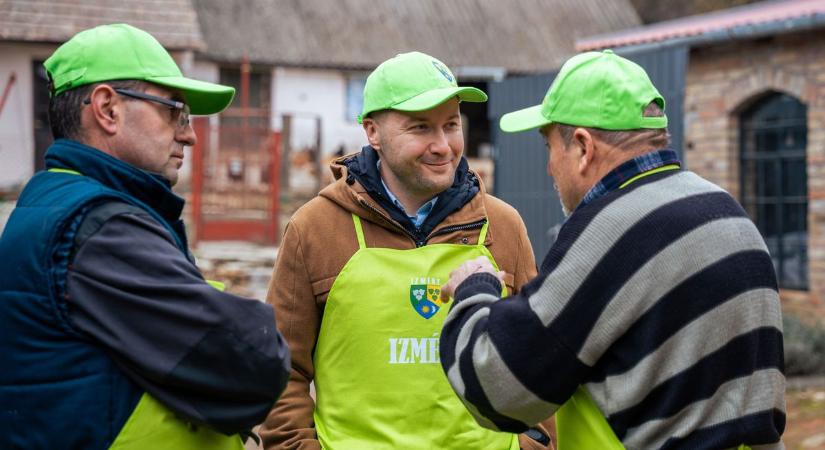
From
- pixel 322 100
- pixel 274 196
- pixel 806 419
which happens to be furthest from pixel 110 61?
pixel 322 100

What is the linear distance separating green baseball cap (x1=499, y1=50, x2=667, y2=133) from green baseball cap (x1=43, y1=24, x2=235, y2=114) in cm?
89

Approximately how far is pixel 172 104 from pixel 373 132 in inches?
33.1

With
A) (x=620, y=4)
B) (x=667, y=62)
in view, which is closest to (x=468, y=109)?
(x=620, y=4)

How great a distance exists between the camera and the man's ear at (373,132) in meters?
2.92

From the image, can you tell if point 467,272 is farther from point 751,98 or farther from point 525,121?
point 751,98

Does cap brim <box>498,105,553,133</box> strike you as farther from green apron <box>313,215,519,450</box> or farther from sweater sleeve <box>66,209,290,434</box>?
sweater sleeve <box>66,209,290,434</box>

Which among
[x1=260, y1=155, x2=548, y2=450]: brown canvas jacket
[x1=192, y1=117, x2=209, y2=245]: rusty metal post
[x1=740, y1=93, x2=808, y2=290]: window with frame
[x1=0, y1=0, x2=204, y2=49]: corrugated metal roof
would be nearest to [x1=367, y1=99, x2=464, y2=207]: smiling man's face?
[x1=260, y1=155, x2=548, y2=450]: brown canvas jacket

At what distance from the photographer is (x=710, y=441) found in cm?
203

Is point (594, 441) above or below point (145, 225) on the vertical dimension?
below

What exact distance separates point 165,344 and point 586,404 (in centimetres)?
97

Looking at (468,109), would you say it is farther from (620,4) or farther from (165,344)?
(165,344)

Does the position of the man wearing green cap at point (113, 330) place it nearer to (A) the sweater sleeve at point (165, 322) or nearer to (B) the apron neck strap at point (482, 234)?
(A) the sweater sleeve at point (165, 322)

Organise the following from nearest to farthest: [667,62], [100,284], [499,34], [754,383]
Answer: [100,284] → [754,383] → [667,62] → [499,34]

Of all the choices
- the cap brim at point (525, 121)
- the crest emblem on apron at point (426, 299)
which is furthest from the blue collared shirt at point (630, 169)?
the crest emblem on apron at point (426, 299)
